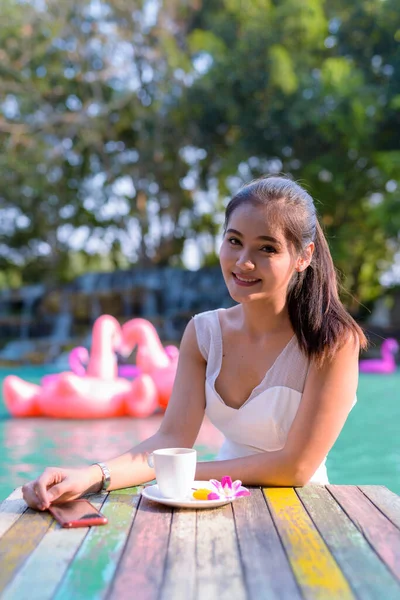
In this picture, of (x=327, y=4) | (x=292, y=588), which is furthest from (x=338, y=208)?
(x=292, y=588)

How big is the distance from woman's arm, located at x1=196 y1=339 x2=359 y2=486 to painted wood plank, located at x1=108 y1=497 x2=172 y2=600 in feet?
1.08

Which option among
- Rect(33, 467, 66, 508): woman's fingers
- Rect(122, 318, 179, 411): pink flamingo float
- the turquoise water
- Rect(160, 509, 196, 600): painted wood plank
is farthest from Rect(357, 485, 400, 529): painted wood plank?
Rect(122, 318, 179, 411): pink flamingo float

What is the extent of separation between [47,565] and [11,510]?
1.36 ft

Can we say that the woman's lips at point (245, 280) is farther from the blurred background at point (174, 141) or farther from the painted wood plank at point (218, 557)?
the blurred background at point (174, 141)

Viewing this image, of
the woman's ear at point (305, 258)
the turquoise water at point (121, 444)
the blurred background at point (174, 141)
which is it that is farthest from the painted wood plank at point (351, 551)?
the blurred background at point (174, 141)

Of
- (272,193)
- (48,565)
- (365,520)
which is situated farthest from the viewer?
(272,193)

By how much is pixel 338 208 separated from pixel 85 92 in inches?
282

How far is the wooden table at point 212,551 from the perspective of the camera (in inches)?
43.9

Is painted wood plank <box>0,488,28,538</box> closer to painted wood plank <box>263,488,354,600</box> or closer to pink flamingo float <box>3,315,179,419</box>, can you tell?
painted wood plank <box>263,488,354,600</box>

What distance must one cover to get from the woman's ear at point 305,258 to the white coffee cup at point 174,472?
27.3 inches

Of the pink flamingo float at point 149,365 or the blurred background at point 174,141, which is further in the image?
the blurred background at point 174,141

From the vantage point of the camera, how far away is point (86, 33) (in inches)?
678

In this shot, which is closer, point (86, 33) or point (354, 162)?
point (354, 162)

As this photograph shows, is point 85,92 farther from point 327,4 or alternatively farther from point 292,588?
point 292,588
